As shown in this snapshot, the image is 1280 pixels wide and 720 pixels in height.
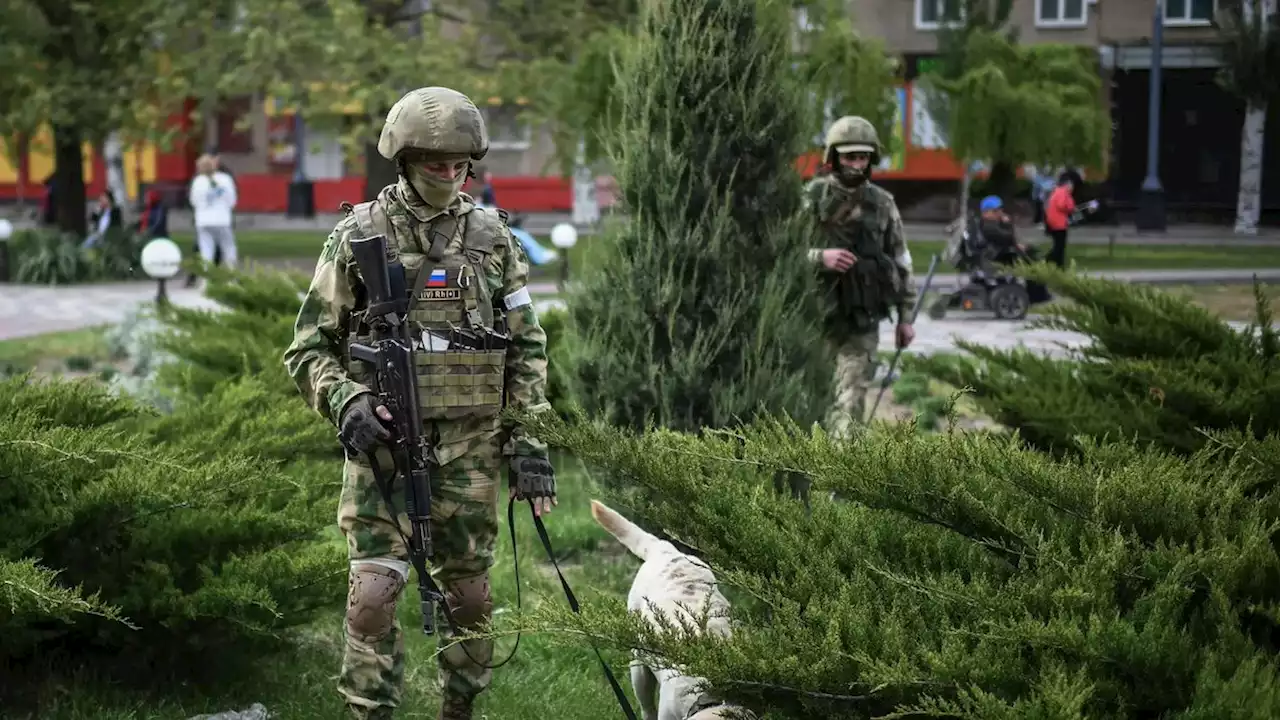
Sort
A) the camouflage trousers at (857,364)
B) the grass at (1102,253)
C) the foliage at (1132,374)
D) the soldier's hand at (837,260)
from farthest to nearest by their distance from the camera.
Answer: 1. the grass at (1102,253)
2. the camouflage trousers at (857,364)
3. the soldier's hand at (837,260)
4. the foliage at (1132,374)

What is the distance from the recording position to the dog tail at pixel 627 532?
4844mm

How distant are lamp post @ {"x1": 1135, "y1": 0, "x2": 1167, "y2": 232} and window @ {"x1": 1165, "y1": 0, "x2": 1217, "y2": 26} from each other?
217cm

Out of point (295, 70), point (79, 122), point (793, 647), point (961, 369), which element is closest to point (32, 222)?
A: point (79, 122)

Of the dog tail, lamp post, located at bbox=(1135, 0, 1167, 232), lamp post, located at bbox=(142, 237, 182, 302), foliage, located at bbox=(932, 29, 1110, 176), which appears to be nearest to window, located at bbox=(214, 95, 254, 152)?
foliage, located at bbox=(932, 29, 1110, 176)

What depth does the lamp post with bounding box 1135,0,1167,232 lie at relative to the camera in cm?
2713

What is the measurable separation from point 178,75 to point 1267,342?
57.3 ft

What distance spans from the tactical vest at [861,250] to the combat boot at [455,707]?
3554 mm

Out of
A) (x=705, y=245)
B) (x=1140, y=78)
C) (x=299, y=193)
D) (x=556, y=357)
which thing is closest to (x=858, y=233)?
(x=556, y=357)

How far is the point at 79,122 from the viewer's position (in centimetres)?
2197

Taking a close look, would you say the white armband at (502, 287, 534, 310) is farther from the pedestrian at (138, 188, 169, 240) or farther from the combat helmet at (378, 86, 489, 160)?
the pedestrian at (138, 188, 169, 240)

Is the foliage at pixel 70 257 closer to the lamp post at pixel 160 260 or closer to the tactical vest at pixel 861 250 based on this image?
the lamp post at pixel 160 260

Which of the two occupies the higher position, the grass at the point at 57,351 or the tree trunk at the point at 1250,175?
the tree trunk at the point at 1250,175

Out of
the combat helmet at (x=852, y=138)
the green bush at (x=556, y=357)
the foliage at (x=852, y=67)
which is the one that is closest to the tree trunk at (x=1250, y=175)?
the foliage at (x=852, y=67)

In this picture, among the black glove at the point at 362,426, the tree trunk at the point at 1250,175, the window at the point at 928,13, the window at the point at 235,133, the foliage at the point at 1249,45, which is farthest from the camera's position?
the window at the point at 235,133
